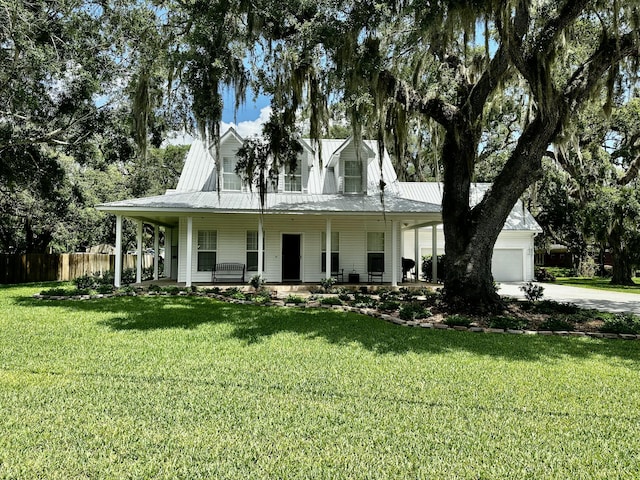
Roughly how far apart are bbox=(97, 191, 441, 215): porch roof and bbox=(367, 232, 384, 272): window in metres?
1.62

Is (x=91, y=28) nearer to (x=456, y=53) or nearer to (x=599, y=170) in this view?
(x=456, y=53)

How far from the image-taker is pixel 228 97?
952cm

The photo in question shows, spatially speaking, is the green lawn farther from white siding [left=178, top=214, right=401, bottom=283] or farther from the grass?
the grass

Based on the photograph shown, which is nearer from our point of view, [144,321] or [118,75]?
[144,321]

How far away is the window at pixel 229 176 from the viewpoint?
658 inches

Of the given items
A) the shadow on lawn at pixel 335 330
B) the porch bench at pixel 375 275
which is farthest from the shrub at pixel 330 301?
the porch bench at pixel 375 275

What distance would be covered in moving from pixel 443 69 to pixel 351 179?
7.53 m

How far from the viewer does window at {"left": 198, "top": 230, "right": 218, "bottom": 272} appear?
53.8 ft

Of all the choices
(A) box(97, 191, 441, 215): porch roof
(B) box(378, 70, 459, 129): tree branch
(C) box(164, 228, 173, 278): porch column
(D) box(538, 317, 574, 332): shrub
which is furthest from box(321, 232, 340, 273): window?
(D) box(538, 317, 574, 332): shrub

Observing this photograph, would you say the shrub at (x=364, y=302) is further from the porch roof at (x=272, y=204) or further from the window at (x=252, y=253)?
the window at (x=252, y=253)

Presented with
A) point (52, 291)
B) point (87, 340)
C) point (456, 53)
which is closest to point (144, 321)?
point (87, 340)

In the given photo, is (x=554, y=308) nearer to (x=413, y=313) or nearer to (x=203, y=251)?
(x=413, y=313)

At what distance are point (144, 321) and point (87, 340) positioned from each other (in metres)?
1.87

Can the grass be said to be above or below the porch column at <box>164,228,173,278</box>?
below
